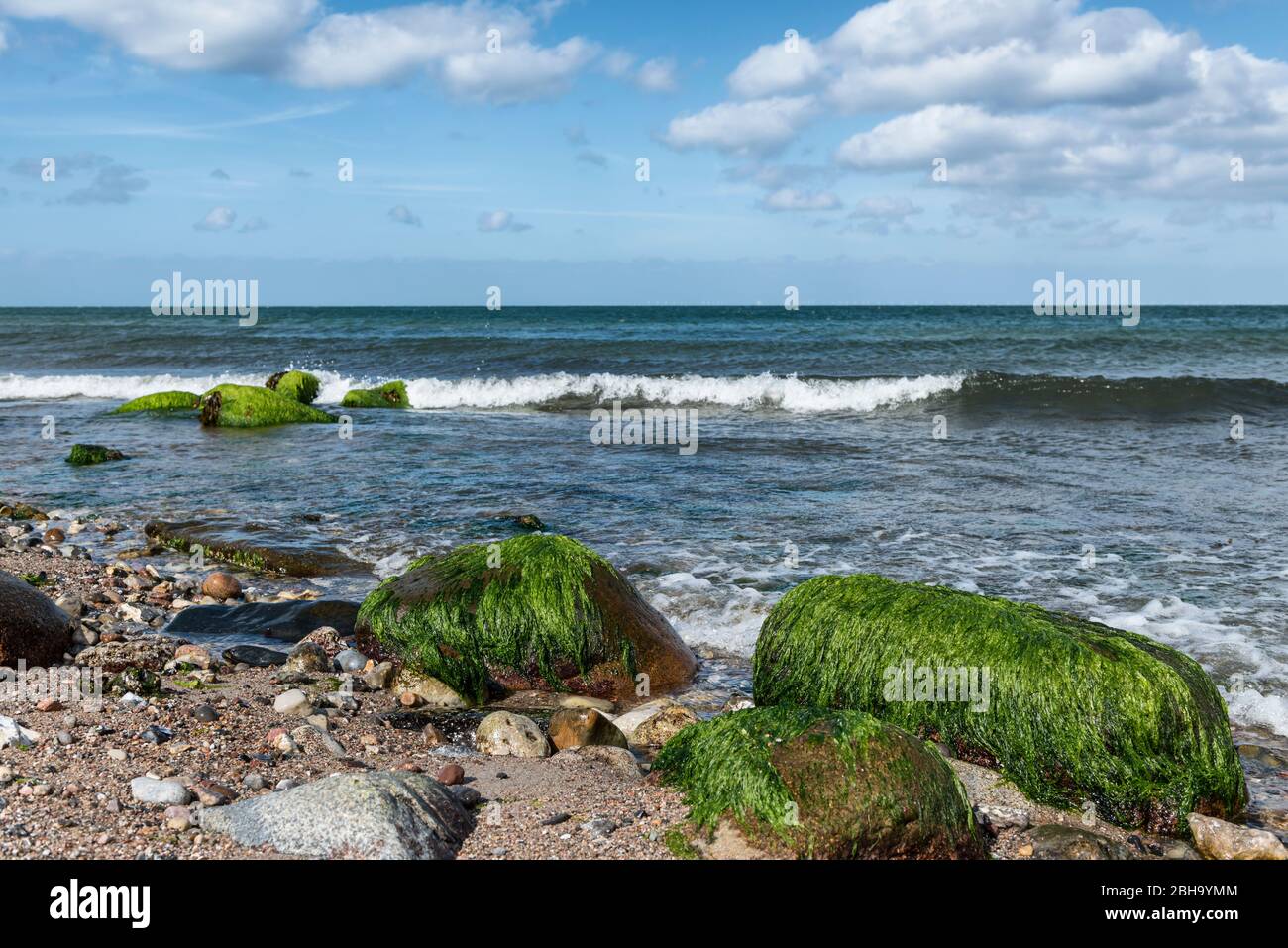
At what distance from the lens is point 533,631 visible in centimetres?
610

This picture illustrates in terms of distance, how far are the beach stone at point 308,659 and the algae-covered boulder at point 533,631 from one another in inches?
11.5

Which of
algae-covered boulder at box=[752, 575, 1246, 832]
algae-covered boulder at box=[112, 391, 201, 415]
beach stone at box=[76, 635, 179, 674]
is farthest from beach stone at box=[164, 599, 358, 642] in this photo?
algae-covered boulder at box=[112, 391, 201, 415]

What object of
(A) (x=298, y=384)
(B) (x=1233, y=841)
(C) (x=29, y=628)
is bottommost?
(B) (x=1233, y=841)

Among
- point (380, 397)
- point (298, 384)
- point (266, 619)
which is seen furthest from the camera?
point (380, 397)

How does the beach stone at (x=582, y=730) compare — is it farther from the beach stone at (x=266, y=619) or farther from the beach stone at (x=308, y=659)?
the beach stone at (x=266, y=619)

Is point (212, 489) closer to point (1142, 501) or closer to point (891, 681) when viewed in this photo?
point (891, 681)

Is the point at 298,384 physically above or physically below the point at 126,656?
above

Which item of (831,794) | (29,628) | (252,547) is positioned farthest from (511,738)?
(252,547)

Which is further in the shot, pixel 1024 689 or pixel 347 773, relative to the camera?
pixel 1024 689

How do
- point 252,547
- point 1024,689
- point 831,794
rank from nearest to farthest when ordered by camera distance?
point 831,794, point 1024,689, point 252,547

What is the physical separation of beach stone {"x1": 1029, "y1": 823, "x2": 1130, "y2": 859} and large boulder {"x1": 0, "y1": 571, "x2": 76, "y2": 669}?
5238 mm

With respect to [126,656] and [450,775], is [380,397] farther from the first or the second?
[450,775]

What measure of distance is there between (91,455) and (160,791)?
466 inches

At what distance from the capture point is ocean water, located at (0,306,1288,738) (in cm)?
784
